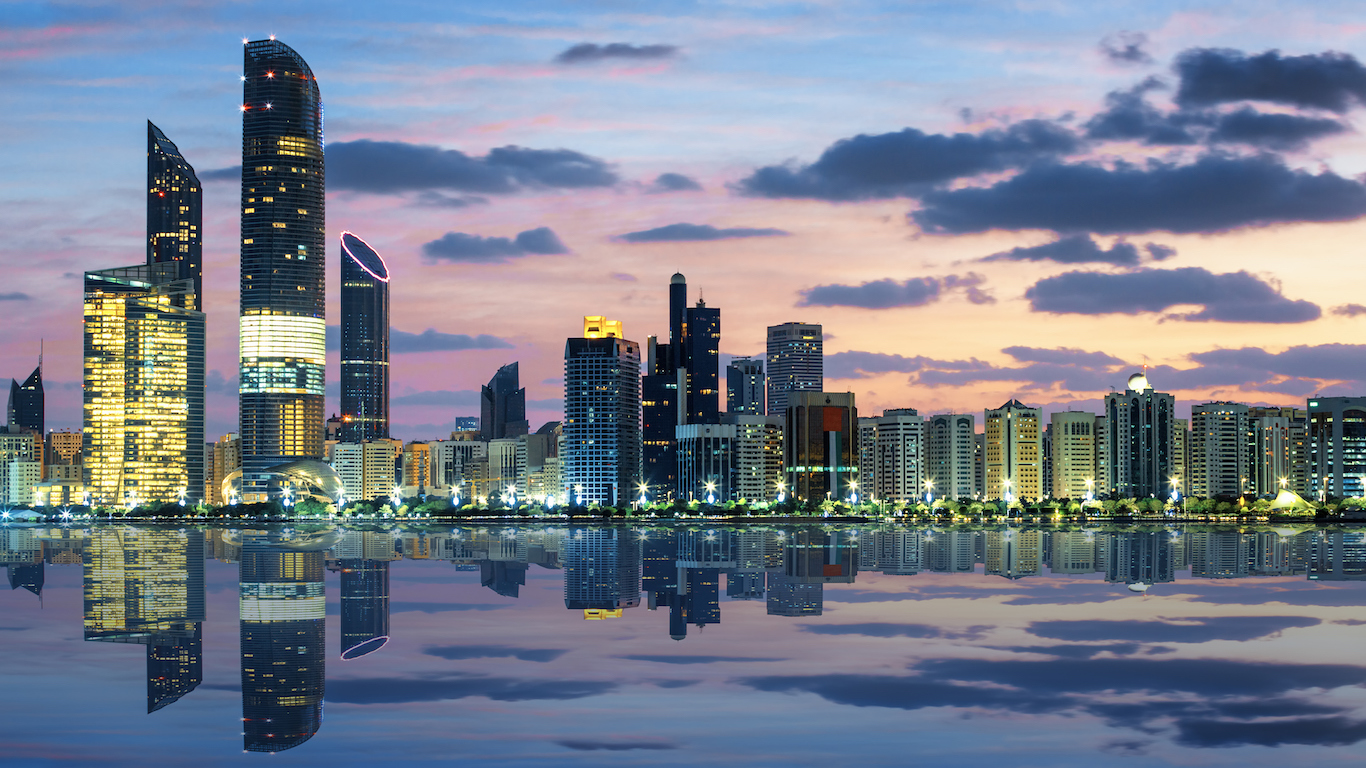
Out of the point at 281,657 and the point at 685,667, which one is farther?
the point at 281,657

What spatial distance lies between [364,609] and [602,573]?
87.2ft

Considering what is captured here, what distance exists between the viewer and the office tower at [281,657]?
34.2 meters

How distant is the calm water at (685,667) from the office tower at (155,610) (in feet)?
0.85

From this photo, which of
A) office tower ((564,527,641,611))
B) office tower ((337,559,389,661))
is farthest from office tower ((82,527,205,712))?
office tower ((564,527,641,611))

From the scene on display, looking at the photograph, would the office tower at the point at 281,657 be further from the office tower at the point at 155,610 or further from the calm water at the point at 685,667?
the office tower at the point at 155,610

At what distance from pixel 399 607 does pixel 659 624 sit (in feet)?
45.2

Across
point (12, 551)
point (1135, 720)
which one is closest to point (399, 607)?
point (1135, 720)

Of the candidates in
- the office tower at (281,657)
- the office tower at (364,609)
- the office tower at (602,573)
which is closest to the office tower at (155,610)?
the office tower at (281,657)

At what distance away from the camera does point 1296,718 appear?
36219 mm

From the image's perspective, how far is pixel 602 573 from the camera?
284 ft

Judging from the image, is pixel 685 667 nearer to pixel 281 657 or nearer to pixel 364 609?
pixel 281 657

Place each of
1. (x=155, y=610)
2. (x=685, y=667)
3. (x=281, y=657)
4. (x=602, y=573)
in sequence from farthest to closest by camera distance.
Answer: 1. (x=602, y=573)
2. (x=155, y=610)
3. (x=281, y=657)
4. (x=685, y=667)

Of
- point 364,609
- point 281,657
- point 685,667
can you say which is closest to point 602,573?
point 364,609

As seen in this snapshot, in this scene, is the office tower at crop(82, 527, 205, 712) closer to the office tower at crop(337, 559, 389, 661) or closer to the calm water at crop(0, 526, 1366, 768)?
the calm water at crop(0, 526, 1366, 768)
